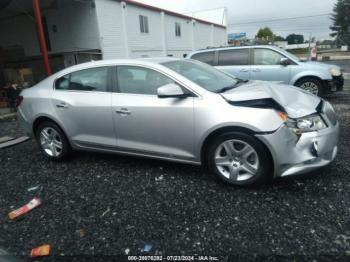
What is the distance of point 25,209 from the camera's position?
316 centimetres

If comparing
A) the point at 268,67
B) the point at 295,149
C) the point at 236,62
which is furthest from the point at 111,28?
the point at 295,149

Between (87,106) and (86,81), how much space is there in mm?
412

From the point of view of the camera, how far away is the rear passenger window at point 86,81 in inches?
150

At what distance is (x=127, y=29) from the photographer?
17.9 m

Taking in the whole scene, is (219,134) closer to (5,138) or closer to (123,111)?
(123,111)

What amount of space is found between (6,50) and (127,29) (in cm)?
840

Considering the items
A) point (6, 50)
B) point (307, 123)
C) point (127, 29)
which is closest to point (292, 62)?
point (307, 123)

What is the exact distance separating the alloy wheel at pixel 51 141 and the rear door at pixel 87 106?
1.10 feet

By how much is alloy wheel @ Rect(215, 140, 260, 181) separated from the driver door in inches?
14.1

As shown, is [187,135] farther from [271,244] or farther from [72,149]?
[72,149]

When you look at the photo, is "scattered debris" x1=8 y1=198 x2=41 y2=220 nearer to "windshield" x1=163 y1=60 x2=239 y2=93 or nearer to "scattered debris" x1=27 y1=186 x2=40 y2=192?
"scattered debris" x1=27 y1=186 x2=40 y2=192

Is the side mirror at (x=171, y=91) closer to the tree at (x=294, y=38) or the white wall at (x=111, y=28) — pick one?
the white wall at (x=111, y=28)

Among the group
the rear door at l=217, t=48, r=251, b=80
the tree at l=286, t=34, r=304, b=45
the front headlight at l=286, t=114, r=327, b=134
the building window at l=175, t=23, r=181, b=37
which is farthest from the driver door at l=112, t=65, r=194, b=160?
the tree at l=286, t=34, r=304, b=45

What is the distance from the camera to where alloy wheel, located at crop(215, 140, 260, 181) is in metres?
3.02
